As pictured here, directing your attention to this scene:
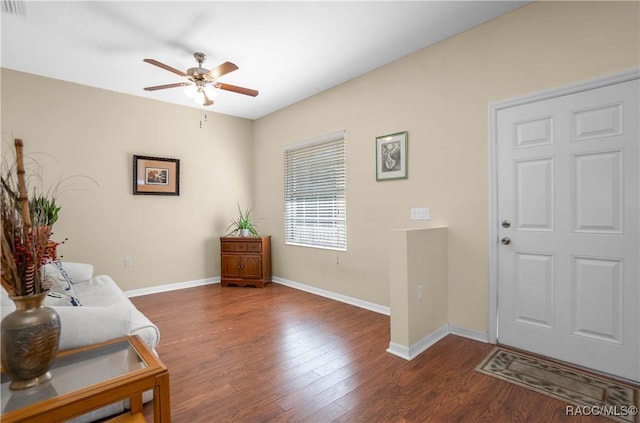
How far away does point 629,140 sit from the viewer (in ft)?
6.40

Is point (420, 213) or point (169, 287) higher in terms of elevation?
point (420, 213)

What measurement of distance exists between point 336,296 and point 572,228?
8.38 feet

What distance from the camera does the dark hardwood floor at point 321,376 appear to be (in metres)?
1.70

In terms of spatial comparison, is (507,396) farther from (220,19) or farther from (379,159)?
(220,19)

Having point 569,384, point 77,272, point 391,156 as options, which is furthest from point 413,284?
point 77,272

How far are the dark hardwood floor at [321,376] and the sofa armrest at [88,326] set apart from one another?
591 millimetres

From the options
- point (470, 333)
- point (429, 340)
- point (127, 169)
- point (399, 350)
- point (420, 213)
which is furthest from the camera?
point (127, 169)

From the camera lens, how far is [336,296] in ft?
12.7

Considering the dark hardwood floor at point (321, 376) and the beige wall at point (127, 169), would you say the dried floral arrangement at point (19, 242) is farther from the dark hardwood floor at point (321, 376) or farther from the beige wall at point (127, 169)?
the beige wall at point (127, 169)

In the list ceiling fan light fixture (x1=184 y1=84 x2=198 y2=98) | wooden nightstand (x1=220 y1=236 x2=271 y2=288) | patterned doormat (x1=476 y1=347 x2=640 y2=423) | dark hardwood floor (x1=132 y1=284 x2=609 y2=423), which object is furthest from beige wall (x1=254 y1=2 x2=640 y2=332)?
ceiling fan light fixture (x1=184 y1=84 x2=198 y2=98)

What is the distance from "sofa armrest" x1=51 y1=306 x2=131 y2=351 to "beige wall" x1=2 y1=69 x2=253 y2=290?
114 inches

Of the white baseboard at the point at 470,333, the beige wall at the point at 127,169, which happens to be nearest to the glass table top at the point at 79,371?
the white baseboard at the point at 470,333

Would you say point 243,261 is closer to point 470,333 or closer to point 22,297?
point 470,333

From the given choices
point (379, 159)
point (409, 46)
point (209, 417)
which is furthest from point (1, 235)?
point (409, 46)
